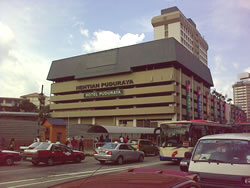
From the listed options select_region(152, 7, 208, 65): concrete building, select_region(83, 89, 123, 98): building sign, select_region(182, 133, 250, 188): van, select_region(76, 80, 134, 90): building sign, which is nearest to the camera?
select_region(182, 133, 250, 188): van

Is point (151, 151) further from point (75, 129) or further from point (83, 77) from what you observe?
point (83, 77)

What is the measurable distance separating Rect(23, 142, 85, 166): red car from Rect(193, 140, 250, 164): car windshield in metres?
12.1

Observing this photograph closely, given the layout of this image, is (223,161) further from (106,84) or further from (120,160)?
(106,84)

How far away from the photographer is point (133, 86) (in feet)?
226

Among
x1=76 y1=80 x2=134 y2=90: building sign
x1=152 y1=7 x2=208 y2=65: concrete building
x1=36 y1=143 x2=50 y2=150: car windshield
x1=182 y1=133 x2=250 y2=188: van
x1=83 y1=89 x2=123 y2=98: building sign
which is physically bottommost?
x1=36 y1=143 x2=50 y2=150: car windshield

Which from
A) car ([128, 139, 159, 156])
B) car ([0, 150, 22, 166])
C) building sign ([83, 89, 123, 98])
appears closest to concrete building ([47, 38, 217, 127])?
building sign ([83, 89, 123, 98])

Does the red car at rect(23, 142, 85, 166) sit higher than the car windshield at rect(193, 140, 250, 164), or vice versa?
the car windshield at rect(193, 140, 250, 164)

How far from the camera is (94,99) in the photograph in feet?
249

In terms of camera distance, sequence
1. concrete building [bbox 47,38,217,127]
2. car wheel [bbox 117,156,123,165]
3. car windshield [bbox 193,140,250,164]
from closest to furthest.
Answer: car windshield [bbox 193,140,250,164], car wheel [bbox 117,156,123,165], concrete building [bbox 47,38,217,127]

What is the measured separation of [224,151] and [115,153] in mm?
11488

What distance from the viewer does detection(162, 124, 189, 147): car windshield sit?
1717 cm

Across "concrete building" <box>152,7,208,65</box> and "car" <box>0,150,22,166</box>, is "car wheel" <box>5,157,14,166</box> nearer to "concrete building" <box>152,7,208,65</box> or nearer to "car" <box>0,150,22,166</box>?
"car" <box>0,150,22,166</box>

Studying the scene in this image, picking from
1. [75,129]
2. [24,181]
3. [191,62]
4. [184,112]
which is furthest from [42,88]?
[191,62]

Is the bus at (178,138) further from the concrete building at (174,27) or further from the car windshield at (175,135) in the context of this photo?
the concrete building at (174,27)
